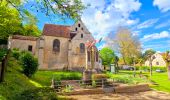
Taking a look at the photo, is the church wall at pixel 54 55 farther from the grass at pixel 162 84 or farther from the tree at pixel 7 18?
the grass at pixel 162 84

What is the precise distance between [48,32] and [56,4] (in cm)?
3393

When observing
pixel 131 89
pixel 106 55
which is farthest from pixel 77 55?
pixel 131 89

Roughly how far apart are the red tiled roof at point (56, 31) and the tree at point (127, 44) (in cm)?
1824

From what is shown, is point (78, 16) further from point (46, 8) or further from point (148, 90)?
point (148, 90)

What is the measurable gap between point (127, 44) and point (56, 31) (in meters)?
23.2

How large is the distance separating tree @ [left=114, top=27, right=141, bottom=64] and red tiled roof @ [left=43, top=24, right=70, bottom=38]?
59.8ft

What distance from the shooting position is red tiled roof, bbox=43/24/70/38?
49.4 meters

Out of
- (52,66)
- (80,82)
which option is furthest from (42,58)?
(80,82)

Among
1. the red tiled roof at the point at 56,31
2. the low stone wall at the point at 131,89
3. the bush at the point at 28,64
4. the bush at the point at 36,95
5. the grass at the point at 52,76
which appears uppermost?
the red tiled roof at the point at 56,31

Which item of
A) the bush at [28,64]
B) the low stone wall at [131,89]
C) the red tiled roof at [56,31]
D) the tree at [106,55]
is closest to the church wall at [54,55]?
the red tiled roof at [56,31]

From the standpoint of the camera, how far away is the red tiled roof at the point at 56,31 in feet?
162

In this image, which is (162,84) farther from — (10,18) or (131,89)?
(10,18)

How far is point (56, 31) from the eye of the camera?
166ft

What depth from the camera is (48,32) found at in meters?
49.2
